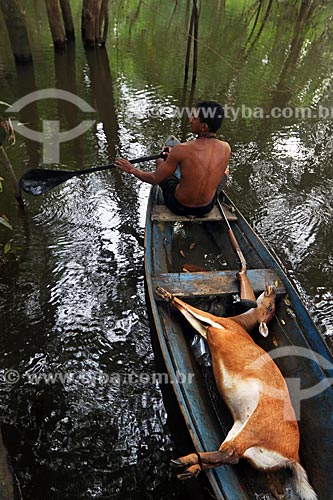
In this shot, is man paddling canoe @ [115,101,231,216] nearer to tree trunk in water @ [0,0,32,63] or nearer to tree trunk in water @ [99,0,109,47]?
tree trunk in water @ [0,0,32,63]

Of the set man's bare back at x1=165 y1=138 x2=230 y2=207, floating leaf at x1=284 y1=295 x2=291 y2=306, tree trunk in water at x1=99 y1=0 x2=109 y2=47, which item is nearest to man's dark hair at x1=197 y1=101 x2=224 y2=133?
man's bare back at x1=165 y1=138 x2=230 y2=207

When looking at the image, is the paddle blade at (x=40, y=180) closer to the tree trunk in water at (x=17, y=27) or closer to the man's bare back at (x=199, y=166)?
the man's bare back at (x=199, y=166)

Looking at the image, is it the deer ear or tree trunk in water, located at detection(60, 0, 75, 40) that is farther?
tree trunk in water, located at detection(60, 0, 75, 40)

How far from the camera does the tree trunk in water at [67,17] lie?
33.2 ft

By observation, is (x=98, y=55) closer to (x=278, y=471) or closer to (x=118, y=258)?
(x=118, y=258)

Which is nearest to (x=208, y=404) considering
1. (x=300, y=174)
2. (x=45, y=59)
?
(x=300, y=174)

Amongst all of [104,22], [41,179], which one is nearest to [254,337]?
[41,179]

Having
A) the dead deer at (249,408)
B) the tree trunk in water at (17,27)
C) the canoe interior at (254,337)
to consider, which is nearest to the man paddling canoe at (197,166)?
the canoe interior at (254,337)

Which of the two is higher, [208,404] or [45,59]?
[45,59]

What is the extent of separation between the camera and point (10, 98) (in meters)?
8.16

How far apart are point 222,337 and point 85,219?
3112mm

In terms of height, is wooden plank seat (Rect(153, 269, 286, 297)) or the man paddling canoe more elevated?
the man paddling canoe

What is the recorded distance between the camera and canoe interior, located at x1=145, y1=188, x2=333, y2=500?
7.78ft

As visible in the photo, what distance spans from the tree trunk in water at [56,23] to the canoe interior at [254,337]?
763cm
